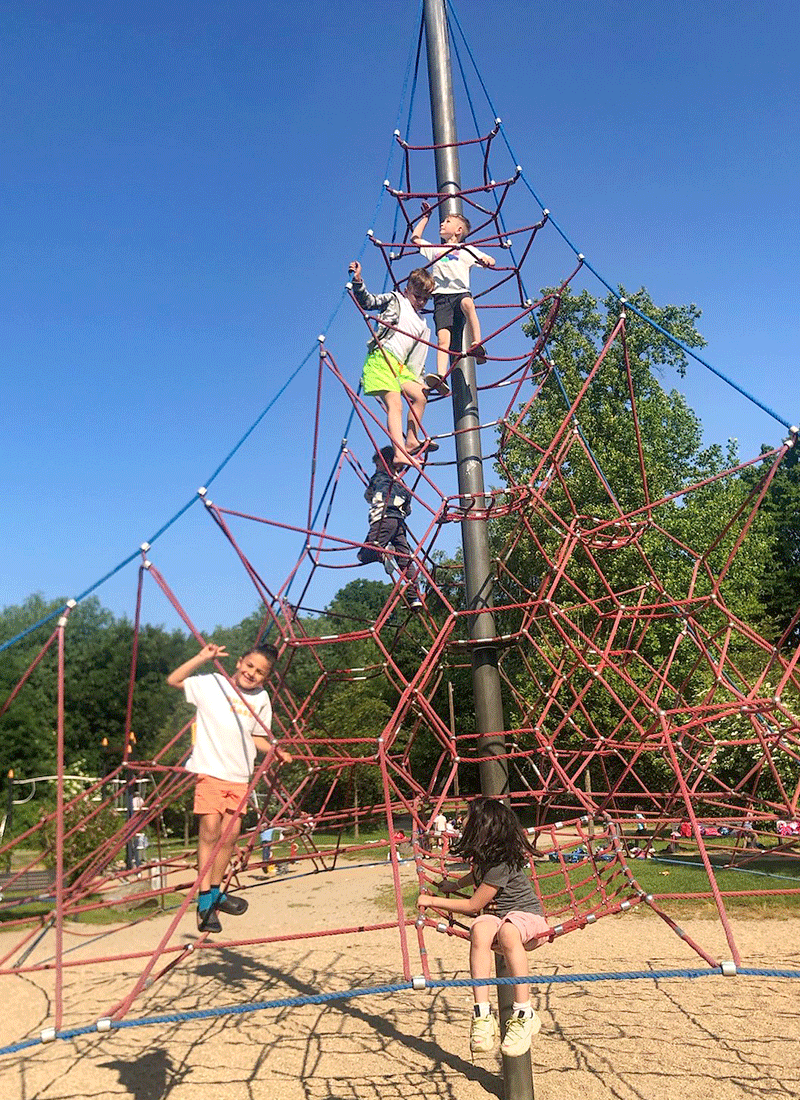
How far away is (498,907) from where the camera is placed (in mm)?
3896

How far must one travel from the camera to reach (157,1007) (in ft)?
23.0

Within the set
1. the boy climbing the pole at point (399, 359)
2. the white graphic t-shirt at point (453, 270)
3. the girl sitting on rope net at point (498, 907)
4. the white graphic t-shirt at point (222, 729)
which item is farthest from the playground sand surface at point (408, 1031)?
the white graphic t-shirt at point (453, 270)

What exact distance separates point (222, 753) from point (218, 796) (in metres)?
0.20

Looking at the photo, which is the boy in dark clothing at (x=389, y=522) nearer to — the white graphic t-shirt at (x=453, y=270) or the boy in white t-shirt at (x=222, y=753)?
the boy in white t-shirt at (x=222, y=753)

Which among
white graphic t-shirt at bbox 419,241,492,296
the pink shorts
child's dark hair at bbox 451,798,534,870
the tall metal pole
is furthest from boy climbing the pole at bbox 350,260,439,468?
the pink shorts

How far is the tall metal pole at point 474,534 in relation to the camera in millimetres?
4520

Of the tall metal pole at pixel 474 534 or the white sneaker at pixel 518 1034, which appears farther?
the tall metal pole at pixel 474 534

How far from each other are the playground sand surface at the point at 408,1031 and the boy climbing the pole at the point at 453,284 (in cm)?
343

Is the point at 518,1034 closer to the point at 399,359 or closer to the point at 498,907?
the point at 498,907

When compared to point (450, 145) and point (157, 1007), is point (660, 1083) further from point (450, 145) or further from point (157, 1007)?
point (450, 145)

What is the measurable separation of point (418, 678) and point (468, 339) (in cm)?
235

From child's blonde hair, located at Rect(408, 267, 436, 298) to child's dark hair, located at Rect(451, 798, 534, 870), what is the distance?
10.4 feet

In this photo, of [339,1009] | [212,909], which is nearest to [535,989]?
[339,1009]

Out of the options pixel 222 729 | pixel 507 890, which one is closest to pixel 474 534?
pixel 222 729
